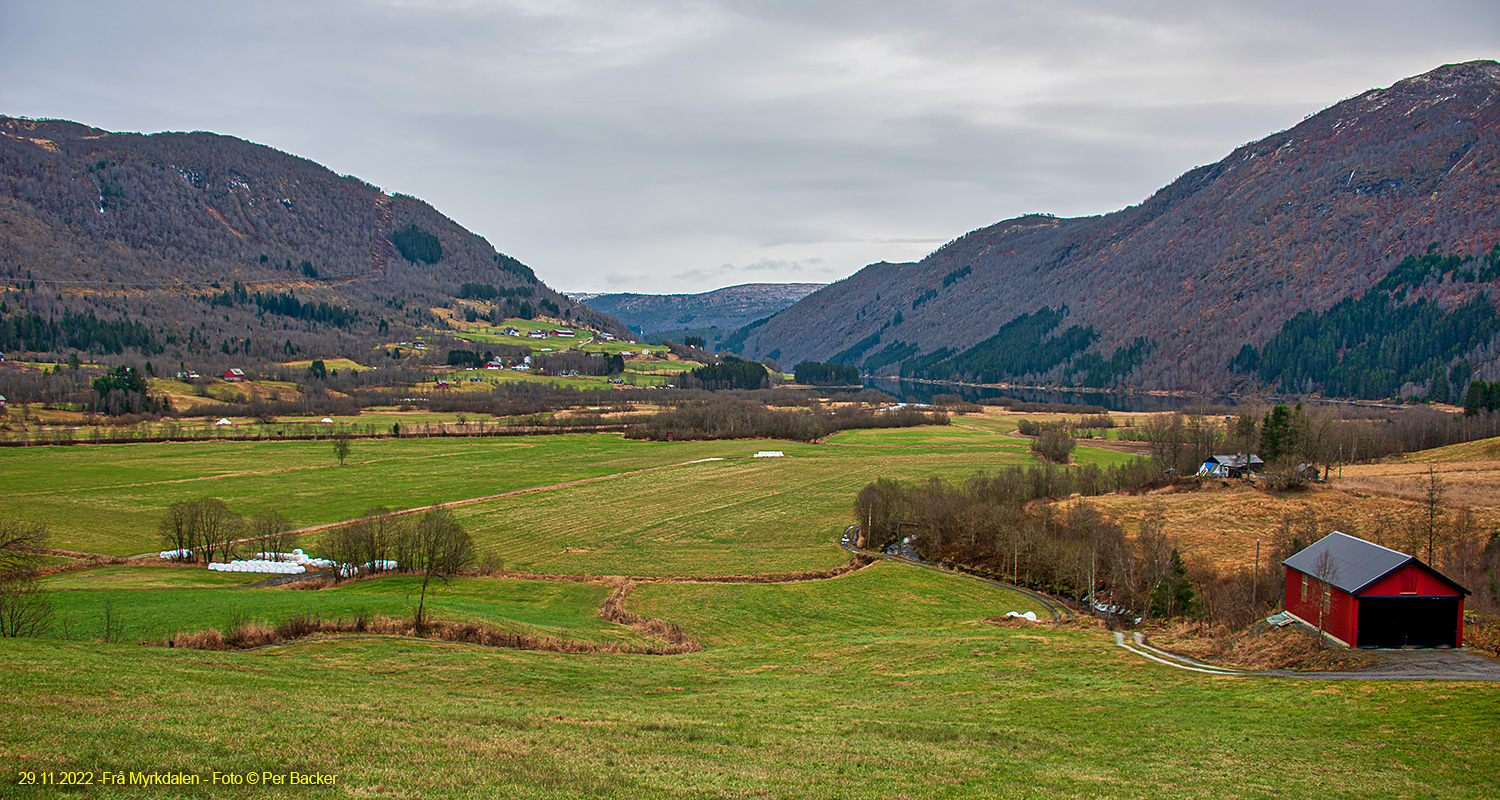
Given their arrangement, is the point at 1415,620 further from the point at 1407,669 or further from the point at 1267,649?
the point at 1267,649

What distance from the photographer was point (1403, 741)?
19094mm

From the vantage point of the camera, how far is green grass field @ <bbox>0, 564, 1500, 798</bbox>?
14539 millimetres

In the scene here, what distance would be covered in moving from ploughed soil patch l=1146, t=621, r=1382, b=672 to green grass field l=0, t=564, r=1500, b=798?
296 cm

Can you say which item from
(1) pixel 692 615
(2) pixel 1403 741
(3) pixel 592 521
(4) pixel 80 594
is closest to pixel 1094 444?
(3) pixel 592 521

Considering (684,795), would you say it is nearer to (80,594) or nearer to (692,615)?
(692,615)

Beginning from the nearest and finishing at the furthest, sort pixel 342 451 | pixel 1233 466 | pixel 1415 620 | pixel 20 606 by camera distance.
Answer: pixel 1415 620
pixel 20 606
pixel 1233 466
pixel 342 451

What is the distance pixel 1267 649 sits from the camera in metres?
29.7

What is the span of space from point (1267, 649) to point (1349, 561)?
6.29m

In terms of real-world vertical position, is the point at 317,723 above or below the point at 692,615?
above

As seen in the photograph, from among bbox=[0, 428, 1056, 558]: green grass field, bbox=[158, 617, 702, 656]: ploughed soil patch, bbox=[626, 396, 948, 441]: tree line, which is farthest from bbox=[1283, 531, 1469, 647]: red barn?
bbox=[626, 396, 948, 441]: tree line

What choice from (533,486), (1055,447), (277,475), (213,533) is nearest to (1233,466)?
(1055,447)

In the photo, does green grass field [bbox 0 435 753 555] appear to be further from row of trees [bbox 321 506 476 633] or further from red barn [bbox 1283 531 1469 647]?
red barn [bbox 1283 531 1469 647]

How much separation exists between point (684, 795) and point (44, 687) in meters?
14.2

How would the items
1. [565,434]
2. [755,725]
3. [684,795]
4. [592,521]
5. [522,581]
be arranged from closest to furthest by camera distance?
[684,795], [755,725], [522,581], [592,521], [565,434]
